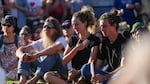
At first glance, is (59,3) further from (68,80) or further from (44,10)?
(68,80)

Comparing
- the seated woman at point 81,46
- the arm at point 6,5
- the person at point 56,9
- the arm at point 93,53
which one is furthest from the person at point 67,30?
the arm at point 6,5

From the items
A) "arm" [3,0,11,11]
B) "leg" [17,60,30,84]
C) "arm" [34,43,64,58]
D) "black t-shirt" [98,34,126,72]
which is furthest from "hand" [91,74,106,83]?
"arm" [3,0,11,11]

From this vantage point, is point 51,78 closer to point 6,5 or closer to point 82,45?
point 82,45

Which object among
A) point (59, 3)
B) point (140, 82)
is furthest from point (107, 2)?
point (140, 82)

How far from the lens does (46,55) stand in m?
7.60

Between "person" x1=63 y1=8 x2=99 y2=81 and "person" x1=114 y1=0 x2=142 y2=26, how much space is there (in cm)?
522

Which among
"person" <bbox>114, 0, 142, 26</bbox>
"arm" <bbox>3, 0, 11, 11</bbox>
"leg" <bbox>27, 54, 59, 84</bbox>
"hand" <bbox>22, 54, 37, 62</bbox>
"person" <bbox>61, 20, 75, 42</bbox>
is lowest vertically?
"leg" <bbox>27, 54, 59, 84</bbox>

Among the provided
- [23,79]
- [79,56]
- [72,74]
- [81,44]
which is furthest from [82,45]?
[23,79]

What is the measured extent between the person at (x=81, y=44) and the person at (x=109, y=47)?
0.51 feet

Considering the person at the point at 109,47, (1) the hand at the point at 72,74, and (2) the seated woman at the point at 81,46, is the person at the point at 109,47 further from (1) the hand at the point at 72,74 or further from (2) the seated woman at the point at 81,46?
(1) the hand at the point at 72,74

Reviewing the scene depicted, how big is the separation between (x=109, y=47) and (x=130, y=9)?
5.88m

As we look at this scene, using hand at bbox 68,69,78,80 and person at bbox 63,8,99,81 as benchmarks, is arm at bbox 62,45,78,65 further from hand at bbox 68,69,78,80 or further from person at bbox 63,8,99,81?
hand at bbox 68,69,78,80

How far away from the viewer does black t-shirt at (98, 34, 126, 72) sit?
23.6 ft

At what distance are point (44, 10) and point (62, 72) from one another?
16.9 feet
